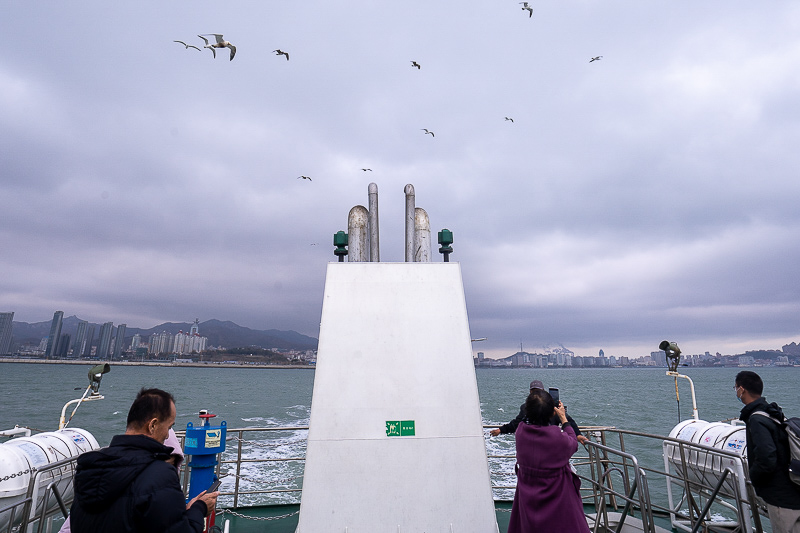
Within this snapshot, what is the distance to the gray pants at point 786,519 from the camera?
2953 mm

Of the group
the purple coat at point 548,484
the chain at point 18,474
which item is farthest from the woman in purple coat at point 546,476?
the chain at point 18,474

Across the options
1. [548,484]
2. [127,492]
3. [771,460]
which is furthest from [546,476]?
[127,492]

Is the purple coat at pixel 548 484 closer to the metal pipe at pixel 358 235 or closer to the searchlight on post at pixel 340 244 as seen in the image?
the metal pipe at pixel 358 235

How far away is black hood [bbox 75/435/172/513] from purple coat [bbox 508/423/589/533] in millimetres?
2300

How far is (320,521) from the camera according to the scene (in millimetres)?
3303

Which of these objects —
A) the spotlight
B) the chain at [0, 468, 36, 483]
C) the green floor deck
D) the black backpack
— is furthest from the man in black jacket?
the spotlight

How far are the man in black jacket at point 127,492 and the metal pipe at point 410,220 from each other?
3.19 m

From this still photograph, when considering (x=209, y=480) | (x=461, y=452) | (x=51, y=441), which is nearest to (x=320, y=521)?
(x=461, y=452)

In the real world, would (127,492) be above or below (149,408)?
below

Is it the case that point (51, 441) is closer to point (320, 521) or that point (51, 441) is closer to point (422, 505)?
point (320, 521)

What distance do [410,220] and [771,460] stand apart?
3571 mm

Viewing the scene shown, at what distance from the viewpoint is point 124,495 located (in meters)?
1.69

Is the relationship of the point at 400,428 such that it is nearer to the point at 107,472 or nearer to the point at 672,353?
the point at 107,472

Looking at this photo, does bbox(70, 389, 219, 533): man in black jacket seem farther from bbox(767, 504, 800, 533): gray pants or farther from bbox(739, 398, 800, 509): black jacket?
bbox(767, 504, 800, 533): gray pants
